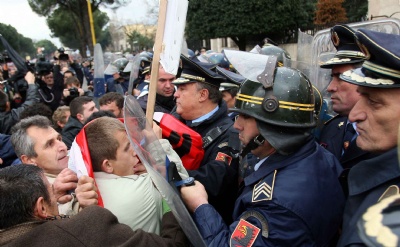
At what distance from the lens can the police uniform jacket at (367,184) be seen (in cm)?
150

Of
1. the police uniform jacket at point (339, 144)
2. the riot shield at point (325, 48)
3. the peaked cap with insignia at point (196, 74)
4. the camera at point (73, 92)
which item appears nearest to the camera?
the police uniform jacket at point (339, 144)

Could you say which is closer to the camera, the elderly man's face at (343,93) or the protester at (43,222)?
the protester at (43,222)

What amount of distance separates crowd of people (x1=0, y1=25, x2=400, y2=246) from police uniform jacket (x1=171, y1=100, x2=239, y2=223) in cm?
1

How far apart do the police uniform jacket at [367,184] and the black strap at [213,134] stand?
4.63 ft

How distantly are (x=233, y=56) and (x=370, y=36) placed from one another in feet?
2.49

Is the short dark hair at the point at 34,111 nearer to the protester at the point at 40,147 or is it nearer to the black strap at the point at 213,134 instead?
the protester at the point at 40,147

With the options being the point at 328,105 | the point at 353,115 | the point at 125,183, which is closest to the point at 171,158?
the point at 125,183

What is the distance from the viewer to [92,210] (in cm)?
172

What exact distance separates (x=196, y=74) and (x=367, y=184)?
6.47 feet

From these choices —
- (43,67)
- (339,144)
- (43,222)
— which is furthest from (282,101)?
(43,67)

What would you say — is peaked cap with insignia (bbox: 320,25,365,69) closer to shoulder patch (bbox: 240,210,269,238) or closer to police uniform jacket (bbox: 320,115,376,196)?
police uniform jacket (bbox: 320,115,376,196)

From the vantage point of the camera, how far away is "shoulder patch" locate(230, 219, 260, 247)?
5.90ft

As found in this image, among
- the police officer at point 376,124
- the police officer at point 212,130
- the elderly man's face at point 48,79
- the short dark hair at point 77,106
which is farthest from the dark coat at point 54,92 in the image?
the police officer at point 376,124

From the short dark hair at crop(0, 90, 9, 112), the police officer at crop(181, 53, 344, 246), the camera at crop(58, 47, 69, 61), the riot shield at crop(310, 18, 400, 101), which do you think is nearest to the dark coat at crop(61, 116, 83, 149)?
the short dark hair at crop(0, 90, 9, 112)
